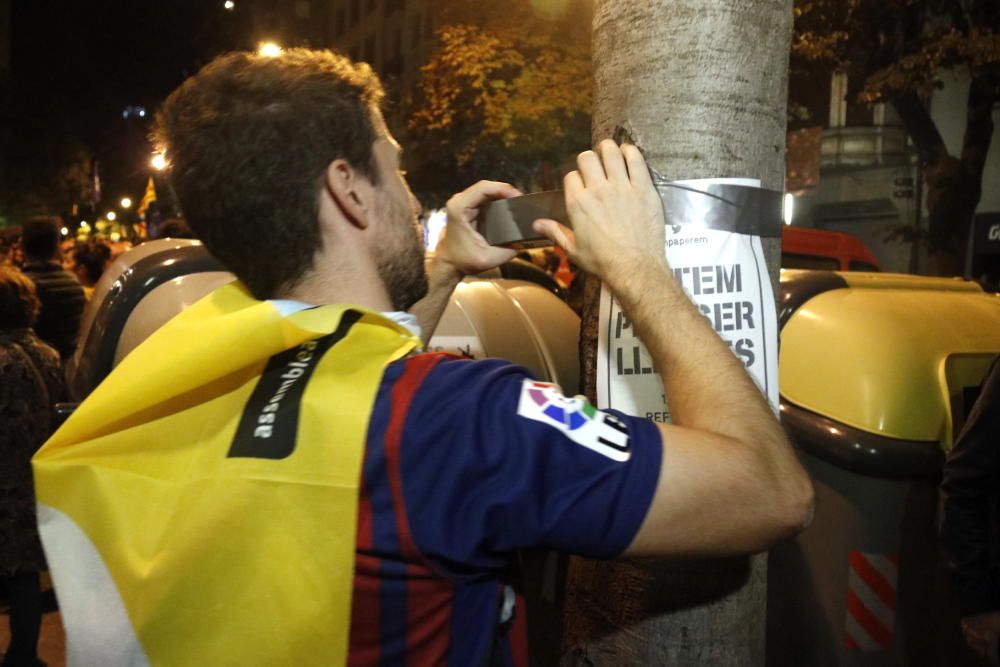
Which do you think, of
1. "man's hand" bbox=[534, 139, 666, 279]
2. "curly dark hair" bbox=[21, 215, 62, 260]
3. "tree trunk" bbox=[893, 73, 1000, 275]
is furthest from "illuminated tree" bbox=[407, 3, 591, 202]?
"man's hand" bbox=[534, 139, 666, 279]

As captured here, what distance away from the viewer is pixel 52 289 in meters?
6.83

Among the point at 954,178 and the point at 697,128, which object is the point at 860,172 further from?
the point at 697,128

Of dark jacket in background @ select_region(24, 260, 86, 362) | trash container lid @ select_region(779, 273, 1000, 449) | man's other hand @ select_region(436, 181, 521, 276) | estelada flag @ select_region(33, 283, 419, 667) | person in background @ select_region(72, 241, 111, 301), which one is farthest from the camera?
person in background @ select_region(72, 241, 111, 301)

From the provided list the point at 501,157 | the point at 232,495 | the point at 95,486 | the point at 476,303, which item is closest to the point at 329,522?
the point at 232,495

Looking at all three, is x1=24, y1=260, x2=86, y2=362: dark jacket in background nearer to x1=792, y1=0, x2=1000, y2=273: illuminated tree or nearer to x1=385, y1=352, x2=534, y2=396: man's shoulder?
x1=385, y1=352, x2=534, y2=396: man's shoulder

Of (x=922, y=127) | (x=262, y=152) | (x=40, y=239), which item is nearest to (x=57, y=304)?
(x=40, y=239)

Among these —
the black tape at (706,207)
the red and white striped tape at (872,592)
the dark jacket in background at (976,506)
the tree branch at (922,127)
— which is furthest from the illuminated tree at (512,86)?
the black tape at (706,207)

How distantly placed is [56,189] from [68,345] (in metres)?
35.2

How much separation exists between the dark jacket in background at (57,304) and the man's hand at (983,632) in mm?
6174

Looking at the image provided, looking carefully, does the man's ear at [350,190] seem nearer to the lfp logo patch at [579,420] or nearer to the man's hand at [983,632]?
the lfp logo patch at [579,420]

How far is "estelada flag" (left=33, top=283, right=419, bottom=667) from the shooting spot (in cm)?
134

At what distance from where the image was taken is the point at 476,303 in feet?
14.1

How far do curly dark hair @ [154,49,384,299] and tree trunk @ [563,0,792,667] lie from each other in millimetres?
572

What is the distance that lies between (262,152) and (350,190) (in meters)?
0.16
